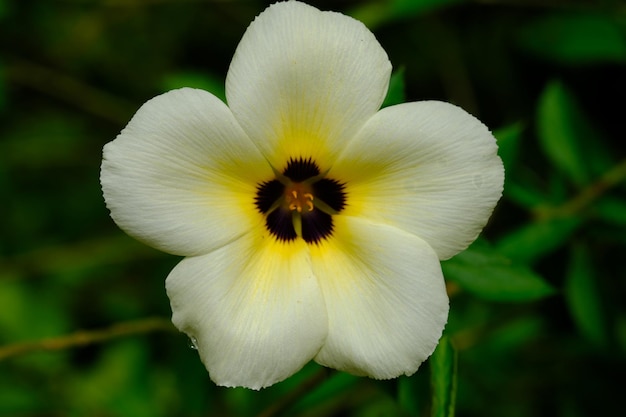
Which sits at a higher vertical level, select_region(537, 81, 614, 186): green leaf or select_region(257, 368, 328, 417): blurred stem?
select_region(537, 81, 614, 186): green leaf

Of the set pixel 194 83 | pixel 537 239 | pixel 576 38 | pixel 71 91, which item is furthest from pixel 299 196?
pixel 71 91

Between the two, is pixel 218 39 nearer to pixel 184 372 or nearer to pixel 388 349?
pixel 184 372

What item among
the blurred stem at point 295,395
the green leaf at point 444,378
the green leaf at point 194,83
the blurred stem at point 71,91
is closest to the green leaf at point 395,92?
the green leaf at point 444,378

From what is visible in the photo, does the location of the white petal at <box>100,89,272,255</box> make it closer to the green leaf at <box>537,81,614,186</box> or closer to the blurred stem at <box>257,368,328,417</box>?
the blurred stem at <box>257,368,328,417</box>

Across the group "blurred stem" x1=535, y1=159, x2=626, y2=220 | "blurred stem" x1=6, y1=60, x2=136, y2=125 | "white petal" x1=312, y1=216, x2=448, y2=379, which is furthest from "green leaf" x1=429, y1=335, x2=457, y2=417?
"blurred stem" x1=6, y1=60, x2=136, y2=125

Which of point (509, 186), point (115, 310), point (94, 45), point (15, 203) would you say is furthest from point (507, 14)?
point (15, 203)

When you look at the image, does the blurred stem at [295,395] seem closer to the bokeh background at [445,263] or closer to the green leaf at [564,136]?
the bokeh background at [445,263]
